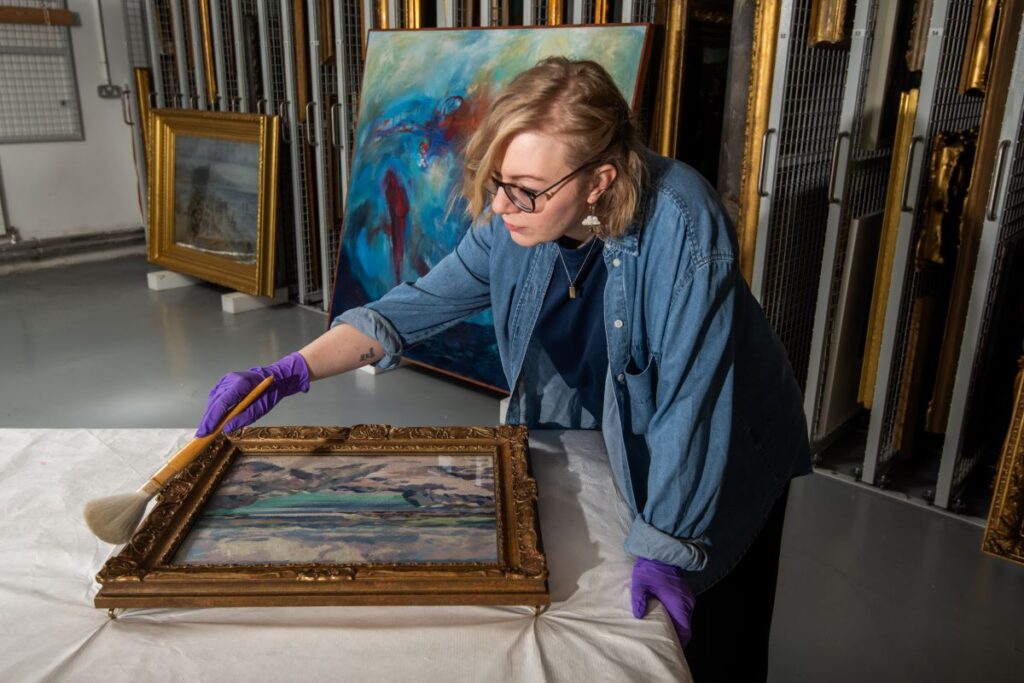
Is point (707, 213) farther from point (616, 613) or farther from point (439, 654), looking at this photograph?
point (439, 654)

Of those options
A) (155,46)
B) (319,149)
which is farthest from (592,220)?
(155,46)

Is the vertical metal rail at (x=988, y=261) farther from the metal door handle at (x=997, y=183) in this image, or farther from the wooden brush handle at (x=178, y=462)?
the wooden brush handle at (x=178, y=462)

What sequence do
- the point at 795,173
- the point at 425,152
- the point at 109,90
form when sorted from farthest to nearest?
the point at 109,90
the point at 425,152
the point at 795,173

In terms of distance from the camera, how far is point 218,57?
17.6ft

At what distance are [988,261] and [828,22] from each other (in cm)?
98

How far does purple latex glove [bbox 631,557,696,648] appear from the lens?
3.70 feet

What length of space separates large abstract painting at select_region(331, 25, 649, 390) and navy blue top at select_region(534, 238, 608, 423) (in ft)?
6.15

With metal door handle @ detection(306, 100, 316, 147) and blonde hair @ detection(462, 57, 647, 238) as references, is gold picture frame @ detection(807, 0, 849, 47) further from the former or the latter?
metal door handle @ detection(306, 100, 316, 147)

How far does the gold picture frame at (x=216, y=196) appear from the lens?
506cm

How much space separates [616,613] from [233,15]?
5.20 meters

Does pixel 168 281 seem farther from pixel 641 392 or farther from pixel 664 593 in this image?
pixel 664 593

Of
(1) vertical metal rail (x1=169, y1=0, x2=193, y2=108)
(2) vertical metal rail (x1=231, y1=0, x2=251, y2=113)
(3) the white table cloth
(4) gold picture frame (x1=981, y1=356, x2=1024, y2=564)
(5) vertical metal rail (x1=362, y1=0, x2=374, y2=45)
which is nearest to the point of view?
(3) the white table cloth

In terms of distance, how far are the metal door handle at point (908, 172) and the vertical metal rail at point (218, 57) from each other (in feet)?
14.4

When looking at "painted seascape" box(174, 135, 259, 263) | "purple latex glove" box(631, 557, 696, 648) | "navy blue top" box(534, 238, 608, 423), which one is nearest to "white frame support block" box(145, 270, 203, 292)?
"painted seascape" box(174, 135, 259, 263)
